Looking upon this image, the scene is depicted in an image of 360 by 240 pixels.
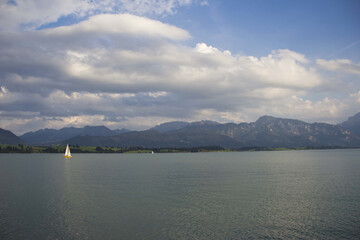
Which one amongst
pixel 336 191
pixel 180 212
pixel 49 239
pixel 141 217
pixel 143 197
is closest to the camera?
pixel 49 239

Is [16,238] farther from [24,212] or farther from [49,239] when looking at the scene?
A: [24,212]

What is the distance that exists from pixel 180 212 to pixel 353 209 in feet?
129

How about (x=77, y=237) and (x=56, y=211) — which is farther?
(x=56, y=211)

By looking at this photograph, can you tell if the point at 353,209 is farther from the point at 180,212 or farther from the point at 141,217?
the point at 141,217

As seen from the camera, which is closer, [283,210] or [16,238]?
[16,238]

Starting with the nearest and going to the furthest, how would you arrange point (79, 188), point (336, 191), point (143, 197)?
point (143, 197) < point (336, 191) < point (79, 188)

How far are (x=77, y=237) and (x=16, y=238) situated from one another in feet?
31.4

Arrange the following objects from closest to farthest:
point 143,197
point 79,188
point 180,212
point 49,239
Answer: point 49,239 < point 180,212 < point 143,197 < point 79,188

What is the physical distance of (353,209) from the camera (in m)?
60.3

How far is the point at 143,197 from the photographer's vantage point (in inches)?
2911

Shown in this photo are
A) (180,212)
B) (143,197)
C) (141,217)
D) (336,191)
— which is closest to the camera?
(141,217)

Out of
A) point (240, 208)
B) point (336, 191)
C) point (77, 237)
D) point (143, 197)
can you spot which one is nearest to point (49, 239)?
point (77, 237)

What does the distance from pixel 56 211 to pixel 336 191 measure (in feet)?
259

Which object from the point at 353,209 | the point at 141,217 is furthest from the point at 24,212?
the point at 353,209
